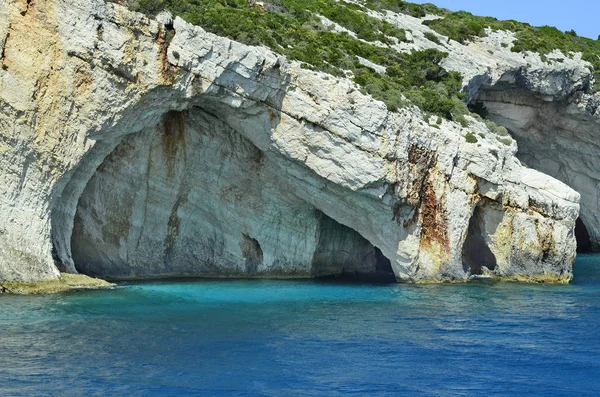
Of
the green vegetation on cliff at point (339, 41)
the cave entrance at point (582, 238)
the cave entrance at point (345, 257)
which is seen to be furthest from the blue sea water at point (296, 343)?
the cave entrance at point (582, 238)

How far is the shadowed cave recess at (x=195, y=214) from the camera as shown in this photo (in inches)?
1480

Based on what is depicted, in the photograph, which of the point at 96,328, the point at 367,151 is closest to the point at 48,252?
the point at 96,328

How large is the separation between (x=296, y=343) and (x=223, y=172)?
1569 centimetres

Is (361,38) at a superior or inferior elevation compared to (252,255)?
superior

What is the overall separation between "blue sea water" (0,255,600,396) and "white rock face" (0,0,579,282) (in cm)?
386

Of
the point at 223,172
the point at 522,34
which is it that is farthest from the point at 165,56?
the point at 522,34

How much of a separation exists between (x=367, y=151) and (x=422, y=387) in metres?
17.0

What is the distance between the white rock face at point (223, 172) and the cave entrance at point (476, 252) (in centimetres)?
12

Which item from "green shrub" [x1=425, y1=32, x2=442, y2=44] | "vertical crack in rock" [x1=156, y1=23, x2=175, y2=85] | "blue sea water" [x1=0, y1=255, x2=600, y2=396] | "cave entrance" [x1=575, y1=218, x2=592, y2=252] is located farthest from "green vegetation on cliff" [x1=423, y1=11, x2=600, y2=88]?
"vertical crack in rock" [x1=156, y1=23, x2=175, y2=85]

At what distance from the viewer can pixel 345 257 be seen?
1719 inches

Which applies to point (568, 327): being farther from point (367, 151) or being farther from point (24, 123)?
point (24, 123)

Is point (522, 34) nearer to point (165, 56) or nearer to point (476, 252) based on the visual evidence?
point (476, 252)

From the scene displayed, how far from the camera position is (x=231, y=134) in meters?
39.0

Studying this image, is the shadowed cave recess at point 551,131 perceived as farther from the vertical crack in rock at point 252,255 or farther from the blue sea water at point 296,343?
the blue sea water at point 296,343
